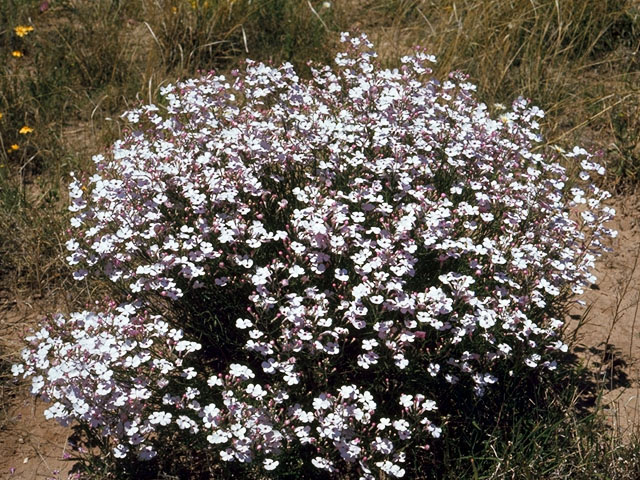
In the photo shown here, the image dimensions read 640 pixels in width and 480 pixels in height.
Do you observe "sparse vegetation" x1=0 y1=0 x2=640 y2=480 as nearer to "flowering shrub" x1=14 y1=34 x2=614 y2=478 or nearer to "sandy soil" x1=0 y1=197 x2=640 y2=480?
"sandy soil" x1=0 y1=197 x2=640 y2=480

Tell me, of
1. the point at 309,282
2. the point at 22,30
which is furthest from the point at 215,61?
the point at 309,282

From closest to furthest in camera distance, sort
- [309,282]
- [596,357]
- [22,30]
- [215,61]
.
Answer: [309,282]
[596,357]
[22,30]
[215,61]

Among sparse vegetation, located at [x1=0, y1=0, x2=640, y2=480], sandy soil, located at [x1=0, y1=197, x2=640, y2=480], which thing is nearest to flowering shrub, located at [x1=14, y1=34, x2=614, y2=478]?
sandy soil, located at [x1=0, y1=197, x2=640, y2=480]

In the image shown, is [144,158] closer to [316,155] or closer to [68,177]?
[316,155]

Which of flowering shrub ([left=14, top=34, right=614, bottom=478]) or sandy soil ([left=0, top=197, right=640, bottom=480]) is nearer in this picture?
flowering shrub ([left=14, top=34, right=614, bottom=478])

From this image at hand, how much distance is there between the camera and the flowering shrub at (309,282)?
3010mm

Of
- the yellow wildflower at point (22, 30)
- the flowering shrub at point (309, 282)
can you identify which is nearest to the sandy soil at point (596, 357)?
the flowering shrub at point (309, 282)

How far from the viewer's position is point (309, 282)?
11.2ft

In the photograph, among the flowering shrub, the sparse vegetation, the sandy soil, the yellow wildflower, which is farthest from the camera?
the yellow wildflower

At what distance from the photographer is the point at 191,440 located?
321 centimetres

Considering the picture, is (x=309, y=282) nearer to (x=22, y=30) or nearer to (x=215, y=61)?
(x=215, y=61)

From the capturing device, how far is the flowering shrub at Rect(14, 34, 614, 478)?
9.87ft

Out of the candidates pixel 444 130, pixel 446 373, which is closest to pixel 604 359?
pixel 446 373

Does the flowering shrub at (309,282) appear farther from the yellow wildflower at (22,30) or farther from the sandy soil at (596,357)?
the yellow wildflower at (22,30)
